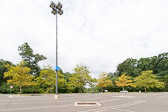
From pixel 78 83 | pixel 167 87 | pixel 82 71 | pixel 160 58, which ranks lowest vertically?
pixel 167 87

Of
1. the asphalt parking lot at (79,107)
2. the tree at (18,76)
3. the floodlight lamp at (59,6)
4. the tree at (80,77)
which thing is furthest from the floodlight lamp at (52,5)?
the tree at (80,77)

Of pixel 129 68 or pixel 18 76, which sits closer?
pixel 18 76

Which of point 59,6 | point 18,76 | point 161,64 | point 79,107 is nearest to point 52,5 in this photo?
point 59,6

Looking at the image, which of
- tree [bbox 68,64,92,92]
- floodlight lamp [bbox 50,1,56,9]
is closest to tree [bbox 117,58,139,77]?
tree [bbox 68,64,92,92]

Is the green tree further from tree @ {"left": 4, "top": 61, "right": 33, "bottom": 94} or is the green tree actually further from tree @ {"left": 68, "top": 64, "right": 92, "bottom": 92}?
tree @ {"left": 4, "top": 61, "right": 33, "bottom": 94}

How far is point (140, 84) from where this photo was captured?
3931 cm

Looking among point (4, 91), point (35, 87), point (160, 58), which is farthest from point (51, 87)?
point (160, 58)

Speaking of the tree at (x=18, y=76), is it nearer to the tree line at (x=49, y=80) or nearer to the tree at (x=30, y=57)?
the tree line at (x=49, y=80)

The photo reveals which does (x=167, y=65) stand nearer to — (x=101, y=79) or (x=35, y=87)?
(x=101, y=79)

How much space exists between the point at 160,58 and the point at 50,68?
61665mm

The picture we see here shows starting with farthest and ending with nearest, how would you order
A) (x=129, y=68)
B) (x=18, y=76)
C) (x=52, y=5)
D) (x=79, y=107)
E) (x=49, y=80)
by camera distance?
(x=129, y=68)
(x=49, y=80)
(x=18, y=76)
(x=52, y=5)
(x=79, y=107)

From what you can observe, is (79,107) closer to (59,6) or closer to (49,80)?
(59,6)

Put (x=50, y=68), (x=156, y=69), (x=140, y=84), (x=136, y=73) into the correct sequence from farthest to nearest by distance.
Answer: (x=156, y=69), (x=136, y=73), (x=140, y=84), (x=50, y=68)

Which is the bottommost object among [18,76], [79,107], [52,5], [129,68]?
[79,107]
